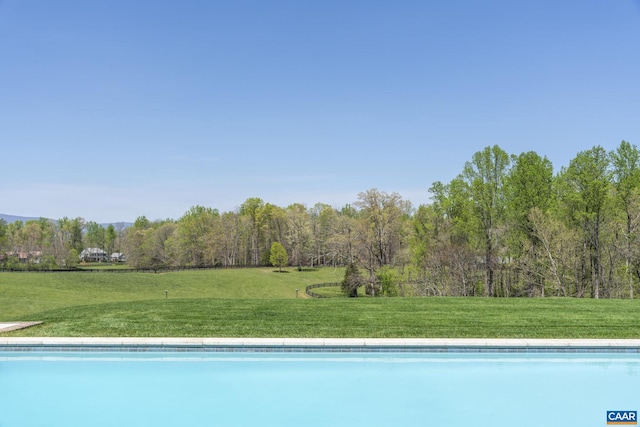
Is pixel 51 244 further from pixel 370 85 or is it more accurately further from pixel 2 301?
pixel 370 85

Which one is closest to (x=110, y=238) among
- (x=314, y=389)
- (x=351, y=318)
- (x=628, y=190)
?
(x=628, y=190)

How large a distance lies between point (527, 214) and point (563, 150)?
468 centimetres

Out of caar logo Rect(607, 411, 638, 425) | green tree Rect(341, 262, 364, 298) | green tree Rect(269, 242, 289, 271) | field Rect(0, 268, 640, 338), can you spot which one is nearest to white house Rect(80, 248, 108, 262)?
green tree Rect(269, 242, 289, 271)

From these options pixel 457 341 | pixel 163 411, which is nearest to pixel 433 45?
pixel 457 341

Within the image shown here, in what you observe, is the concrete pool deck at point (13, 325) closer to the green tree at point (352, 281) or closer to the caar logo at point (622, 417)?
the caar logo at point (622, 417)

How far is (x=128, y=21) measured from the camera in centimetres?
1967

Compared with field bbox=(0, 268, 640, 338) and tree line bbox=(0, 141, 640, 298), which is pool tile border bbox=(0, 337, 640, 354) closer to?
field bbox=(0, 268, 640, 338)

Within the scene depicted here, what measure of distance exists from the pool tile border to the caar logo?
2788 mm

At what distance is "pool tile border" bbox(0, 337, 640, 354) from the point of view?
1059 centimetres

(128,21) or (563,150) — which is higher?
(128,21)

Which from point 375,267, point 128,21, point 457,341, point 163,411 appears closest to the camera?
point 163,411

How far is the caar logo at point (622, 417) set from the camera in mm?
7338

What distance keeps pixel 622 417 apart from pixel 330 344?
5.57m

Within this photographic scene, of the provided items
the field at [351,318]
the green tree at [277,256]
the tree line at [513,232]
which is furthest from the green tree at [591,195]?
the green tree at [277,256]
